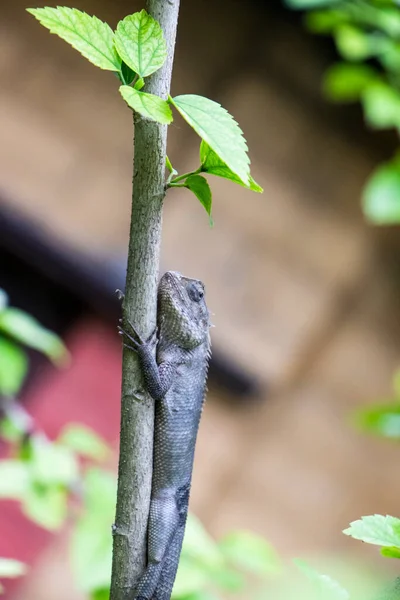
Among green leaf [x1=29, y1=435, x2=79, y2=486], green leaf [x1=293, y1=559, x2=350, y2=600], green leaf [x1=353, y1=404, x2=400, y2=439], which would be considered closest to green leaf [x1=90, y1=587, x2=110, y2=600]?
green leaf [x1=29, y1=435, x2=79, y2=486]

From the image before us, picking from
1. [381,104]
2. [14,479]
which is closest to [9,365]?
[14,479]

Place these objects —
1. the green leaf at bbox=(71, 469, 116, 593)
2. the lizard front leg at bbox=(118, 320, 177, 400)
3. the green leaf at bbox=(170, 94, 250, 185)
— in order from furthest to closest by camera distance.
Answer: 1. the green leaf at bbox=(71, 469, 116, 593)
2. the lizard front leg at bbox=(118, 320, 177, 400)
3. the green leaf at bbox=(170, 94, 250, 185)

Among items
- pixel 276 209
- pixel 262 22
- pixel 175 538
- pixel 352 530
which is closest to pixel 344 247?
pixel 276 209

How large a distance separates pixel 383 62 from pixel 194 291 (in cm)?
102

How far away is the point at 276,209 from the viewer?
4.58 m

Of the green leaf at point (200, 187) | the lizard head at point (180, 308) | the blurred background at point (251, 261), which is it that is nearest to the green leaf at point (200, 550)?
the lizard head at point (180, 308)

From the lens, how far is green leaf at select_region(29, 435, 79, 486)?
207 cm

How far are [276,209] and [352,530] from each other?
373cm

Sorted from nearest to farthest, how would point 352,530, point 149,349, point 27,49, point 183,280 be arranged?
point 352,530, point 149,349, point 183,280, point 27,49

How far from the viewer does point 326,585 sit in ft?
3.30

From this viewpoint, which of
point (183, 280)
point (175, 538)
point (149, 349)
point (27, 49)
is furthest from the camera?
point (27, 49)

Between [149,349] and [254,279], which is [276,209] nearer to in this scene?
[254,279]

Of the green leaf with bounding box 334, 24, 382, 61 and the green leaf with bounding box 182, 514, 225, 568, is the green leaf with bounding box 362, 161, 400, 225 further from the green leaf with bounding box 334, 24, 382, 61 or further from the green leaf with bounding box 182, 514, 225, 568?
the green leaf with bounding box 182, 514, 225, 568

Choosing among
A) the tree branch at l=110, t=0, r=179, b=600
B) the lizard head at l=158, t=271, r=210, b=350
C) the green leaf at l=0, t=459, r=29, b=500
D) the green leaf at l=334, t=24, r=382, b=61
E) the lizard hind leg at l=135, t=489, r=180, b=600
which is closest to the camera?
the tree branch at l=110, t=0, r=179, b=600
